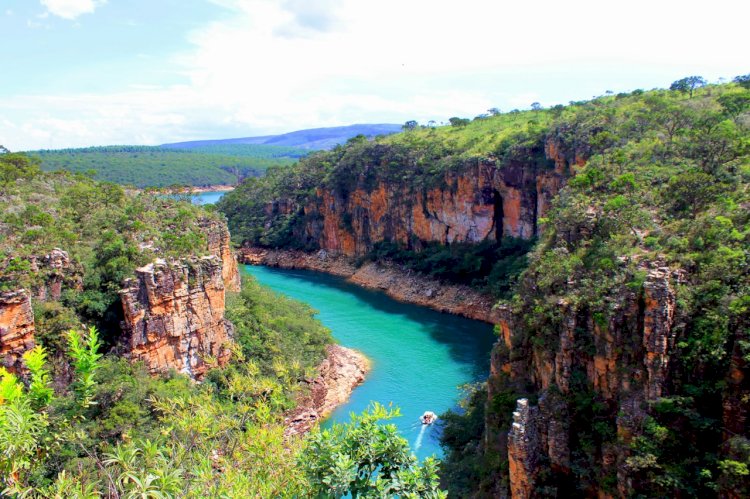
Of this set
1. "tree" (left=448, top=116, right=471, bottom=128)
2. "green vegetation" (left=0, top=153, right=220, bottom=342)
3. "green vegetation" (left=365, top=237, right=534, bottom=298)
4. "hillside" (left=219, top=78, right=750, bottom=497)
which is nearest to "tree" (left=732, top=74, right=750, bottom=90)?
"hillside" (left=219, top=78, right=750, bottom=497)

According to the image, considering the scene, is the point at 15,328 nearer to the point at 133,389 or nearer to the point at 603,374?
the point at 133,389

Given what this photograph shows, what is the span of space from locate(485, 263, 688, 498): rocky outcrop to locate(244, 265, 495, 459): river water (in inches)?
187

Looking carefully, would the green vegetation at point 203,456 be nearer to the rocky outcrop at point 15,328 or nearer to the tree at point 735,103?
the rocky outcrop at point 15,328

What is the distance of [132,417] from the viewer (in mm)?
15172

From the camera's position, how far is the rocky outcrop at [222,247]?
80.8 ft

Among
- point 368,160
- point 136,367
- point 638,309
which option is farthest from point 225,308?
point 368,160

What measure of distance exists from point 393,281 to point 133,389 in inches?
1018

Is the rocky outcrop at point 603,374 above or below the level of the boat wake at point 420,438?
above

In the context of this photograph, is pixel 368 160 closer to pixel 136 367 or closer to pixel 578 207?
pixel 578 207

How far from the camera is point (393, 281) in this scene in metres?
40.4

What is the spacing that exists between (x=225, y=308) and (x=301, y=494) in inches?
599

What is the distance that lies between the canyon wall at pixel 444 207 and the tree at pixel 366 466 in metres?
25.7

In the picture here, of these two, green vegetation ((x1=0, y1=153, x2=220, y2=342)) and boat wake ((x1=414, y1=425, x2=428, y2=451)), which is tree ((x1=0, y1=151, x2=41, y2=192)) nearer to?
green vegetation ((x1=0, y1=153, x2=220, y2=342))

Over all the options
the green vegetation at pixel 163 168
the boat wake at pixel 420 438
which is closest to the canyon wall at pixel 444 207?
the boat wake at pixel 420 438
